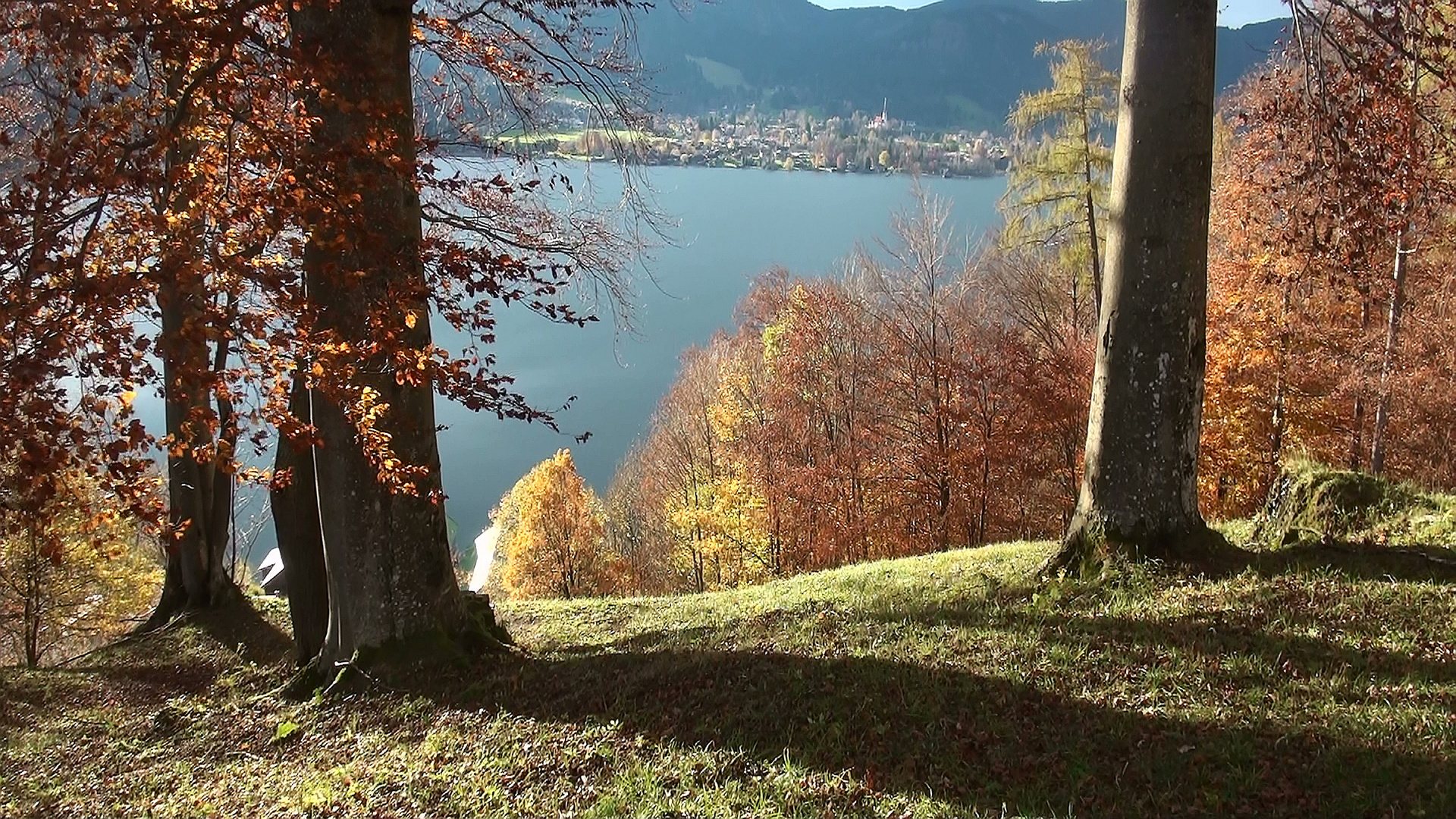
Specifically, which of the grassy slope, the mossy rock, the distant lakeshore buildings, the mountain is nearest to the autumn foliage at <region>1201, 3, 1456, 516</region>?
the mossy rock

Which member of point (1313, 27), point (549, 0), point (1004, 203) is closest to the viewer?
point (1313, 27)

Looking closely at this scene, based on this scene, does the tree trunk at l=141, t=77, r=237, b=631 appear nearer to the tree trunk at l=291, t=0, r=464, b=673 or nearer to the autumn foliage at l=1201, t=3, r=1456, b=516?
the tree trunk at l=291, t=0, r=464, b=673

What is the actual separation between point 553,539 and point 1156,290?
27.1m

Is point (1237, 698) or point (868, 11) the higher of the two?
point (868, 11)

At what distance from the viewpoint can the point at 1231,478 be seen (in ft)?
61.2

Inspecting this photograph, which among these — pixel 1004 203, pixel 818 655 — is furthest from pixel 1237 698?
pixel 1004 203

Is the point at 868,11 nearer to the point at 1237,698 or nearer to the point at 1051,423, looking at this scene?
the point at 1051,423

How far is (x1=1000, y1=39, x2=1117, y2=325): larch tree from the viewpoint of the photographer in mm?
20906

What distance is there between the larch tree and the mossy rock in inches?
610

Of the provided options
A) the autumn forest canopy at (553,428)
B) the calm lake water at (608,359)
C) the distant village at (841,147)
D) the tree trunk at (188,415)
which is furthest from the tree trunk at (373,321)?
the distant village at (841,147)

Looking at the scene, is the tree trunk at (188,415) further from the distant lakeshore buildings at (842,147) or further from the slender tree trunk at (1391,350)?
the distant lakeshore buildings at (842,147)

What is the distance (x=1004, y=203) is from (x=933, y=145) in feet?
271

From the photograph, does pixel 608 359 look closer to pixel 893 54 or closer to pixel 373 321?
pixel 373 321

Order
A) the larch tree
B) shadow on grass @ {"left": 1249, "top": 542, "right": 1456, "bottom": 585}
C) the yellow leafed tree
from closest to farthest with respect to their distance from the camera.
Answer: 1. shadow on grass @ {"left": 1249, "top": 542, "right": 1456, "bottom": 585}
2. the larch tree
3. the yellow leafed tree
